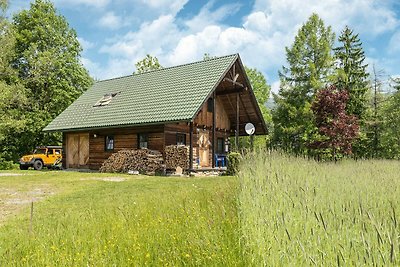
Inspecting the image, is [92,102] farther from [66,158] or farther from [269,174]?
[269,174]

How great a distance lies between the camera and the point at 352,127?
20.3 meters

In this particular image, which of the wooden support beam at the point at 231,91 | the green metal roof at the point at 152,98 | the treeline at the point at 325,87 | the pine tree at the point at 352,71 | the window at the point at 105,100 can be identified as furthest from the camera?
the pine tree at the point at 352,71

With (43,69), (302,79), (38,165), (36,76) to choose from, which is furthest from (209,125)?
(43,69)

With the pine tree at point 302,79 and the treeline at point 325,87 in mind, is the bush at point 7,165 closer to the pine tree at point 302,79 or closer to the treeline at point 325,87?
the treeline at point 325,87

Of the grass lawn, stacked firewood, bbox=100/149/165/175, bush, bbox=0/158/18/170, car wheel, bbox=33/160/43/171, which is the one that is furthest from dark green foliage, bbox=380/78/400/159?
bush, bbox=0/158/18/170

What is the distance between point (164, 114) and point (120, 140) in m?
3.84

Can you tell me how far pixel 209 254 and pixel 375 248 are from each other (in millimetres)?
1928

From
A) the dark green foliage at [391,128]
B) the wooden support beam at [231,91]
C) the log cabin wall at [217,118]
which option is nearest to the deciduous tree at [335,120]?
the wooden support beam at [231,91]

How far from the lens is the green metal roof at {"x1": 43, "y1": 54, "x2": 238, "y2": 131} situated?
17125mm

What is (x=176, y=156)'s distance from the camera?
1712 centimetres

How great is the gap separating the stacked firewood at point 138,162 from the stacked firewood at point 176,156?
360mm

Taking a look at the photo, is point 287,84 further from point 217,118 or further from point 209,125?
point 209,125

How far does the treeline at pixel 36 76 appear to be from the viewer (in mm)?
27875

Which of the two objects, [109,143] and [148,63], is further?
[148,63]
